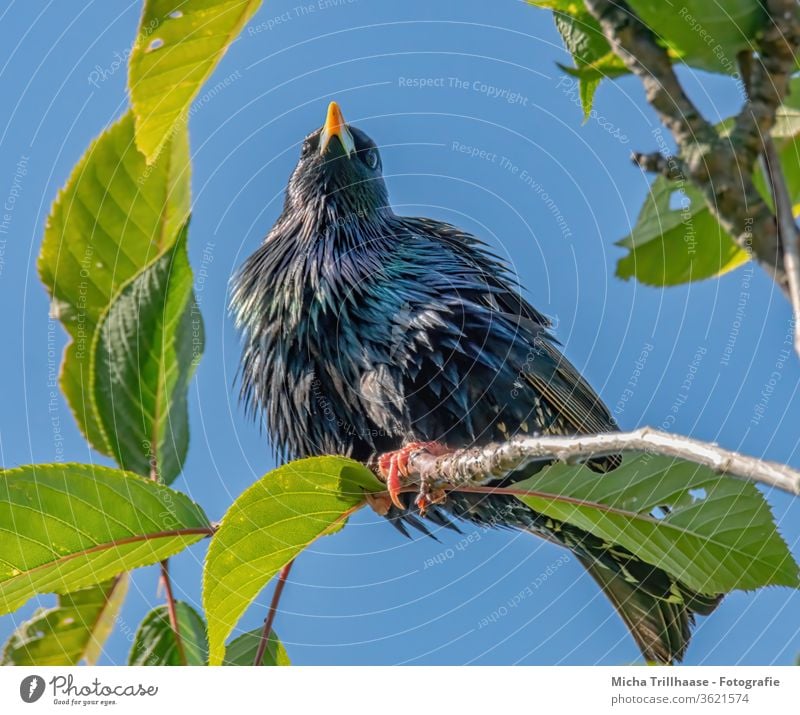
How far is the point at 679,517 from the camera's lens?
8.87 ft

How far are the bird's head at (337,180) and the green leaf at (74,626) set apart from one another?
214cm

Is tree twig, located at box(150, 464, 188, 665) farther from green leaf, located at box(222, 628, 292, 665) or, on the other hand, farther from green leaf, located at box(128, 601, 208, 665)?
green leaf, located at box(222, 628, 292, 665)

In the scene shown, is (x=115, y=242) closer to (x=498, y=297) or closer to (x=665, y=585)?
(x=498, y=297)

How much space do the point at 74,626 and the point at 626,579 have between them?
2.10m

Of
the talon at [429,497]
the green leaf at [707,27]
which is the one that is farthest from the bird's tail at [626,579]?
the green leaf at [707,27]

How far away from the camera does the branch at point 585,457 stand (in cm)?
142

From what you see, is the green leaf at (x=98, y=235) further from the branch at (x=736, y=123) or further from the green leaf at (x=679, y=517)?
the branch at (x=736, y=123)

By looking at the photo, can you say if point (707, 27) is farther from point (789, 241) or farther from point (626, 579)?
point (626, 579)

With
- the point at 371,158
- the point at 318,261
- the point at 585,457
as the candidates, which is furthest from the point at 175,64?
the point at 371,158

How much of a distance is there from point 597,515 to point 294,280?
2081mm

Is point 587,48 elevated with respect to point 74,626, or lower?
elevated

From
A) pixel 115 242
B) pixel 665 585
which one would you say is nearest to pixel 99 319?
pixel 115 242

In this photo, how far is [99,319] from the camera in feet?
9.77

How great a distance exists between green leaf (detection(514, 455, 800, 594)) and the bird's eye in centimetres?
253
